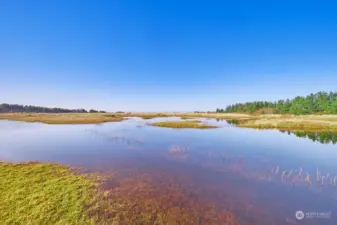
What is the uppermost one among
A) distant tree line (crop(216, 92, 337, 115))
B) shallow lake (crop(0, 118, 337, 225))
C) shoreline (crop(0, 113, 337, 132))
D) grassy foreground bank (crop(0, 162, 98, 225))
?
distant tree line (crop(216, 92, 337, 115))

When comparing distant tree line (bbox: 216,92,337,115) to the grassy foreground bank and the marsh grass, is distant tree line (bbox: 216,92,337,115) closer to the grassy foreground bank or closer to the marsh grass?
the marsh grass

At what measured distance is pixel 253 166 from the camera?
50.3ft

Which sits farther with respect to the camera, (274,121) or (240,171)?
(274,121)

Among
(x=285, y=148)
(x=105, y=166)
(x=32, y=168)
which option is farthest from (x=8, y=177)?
(x=285, y=148)

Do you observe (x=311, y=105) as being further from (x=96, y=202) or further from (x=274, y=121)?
(x=96, y=202)

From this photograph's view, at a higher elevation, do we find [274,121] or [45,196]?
[274,121]

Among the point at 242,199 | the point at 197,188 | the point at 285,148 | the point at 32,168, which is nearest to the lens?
the point at 242,199

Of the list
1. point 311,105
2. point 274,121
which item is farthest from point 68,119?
point 311,105

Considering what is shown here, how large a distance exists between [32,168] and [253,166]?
67.8 ft

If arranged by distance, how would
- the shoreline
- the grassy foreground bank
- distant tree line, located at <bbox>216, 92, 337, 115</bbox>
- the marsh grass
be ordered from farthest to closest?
distant tree line, located at <bbox>216, 92, 337, 115</bbox>
the marsh grass
the shoreline
the grassy foreground bank

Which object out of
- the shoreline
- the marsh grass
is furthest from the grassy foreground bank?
the marsh grass

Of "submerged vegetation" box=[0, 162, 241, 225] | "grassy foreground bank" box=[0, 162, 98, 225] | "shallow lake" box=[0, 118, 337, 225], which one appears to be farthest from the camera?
"shallow lake" box=[0, 118, 337, 225]

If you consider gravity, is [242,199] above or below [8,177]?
below

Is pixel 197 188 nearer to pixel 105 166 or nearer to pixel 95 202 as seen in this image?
pixel 95 202
